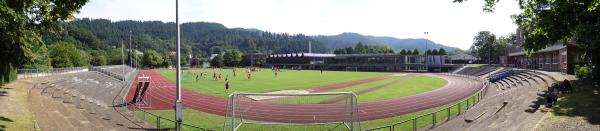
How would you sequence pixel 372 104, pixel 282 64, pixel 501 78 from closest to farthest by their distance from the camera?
pixel 372 104, pixel 501 78, pixel 282 64

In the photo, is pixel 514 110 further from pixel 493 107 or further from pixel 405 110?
pixel 405 110

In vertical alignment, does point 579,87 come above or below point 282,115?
above

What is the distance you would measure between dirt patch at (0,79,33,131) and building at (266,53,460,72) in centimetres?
9279

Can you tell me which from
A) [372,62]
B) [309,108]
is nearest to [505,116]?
[309,108]

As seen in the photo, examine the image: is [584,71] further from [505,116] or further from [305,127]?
[305,127]

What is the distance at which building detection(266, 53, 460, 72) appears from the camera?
115 m

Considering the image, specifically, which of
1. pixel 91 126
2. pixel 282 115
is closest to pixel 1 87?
pixel 91 126

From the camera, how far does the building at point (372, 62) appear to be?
11462 centimetres

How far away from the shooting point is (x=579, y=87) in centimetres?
2973

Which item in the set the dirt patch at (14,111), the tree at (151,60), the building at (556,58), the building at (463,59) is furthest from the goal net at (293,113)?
the tree at (151,60)

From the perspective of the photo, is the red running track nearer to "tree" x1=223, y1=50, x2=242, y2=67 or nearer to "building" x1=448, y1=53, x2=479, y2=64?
"building" x1=448, y1=53, x2=479, y2=64

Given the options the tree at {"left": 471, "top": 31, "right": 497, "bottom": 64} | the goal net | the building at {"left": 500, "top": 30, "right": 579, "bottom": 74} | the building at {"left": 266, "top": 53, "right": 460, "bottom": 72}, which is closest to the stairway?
the goal net

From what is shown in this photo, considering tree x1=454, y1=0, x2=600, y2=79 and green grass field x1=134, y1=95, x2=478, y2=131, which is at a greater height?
tree x1=454, y1=0, x2=600, y2=79

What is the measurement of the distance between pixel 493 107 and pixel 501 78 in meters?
31.7
